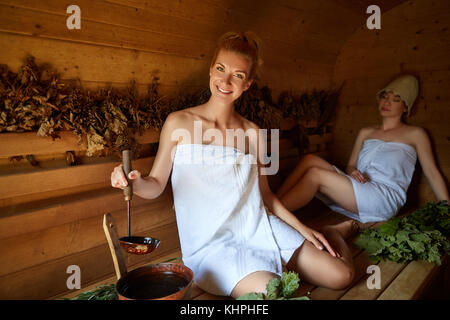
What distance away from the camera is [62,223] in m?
1.84

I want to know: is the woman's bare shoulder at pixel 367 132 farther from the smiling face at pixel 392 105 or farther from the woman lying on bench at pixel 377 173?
the smiling face at pixel 392 105

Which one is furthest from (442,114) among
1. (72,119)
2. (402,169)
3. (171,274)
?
(72,119)

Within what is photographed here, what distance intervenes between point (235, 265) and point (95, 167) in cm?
107

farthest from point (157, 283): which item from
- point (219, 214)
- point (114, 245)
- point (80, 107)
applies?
point (80, 107)

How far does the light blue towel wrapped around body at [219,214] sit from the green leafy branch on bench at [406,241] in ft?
2.44

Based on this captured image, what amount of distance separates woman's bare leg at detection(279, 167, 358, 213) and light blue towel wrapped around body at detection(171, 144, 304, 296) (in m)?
0.91

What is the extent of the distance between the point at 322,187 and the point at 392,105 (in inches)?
46.6

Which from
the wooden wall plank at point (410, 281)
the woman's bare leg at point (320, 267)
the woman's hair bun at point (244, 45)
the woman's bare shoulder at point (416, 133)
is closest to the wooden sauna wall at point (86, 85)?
the woman's hair bun at point (244, 45)

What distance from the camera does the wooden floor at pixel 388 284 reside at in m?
1.81

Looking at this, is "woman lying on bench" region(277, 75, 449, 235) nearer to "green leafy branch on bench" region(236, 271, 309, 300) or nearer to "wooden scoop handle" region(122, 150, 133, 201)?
"green leafy branch on bench" region(236, 271, 309, 300)

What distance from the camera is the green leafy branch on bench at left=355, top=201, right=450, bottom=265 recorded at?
2.18 m

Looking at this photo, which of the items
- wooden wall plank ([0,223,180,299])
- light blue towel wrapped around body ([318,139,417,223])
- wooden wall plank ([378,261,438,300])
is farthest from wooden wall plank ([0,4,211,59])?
wooden wall plank ([378,261,438,300])

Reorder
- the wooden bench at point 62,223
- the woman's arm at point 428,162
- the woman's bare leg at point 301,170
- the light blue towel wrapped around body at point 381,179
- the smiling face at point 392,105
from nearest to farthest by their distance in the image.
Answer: the wooden bench at point 62,223
the light blue towel wrapped around body at point 381,179
the woman's bare leg at point 301,170
the woman's arm at point 428,162
the smiling face at point 392,105
